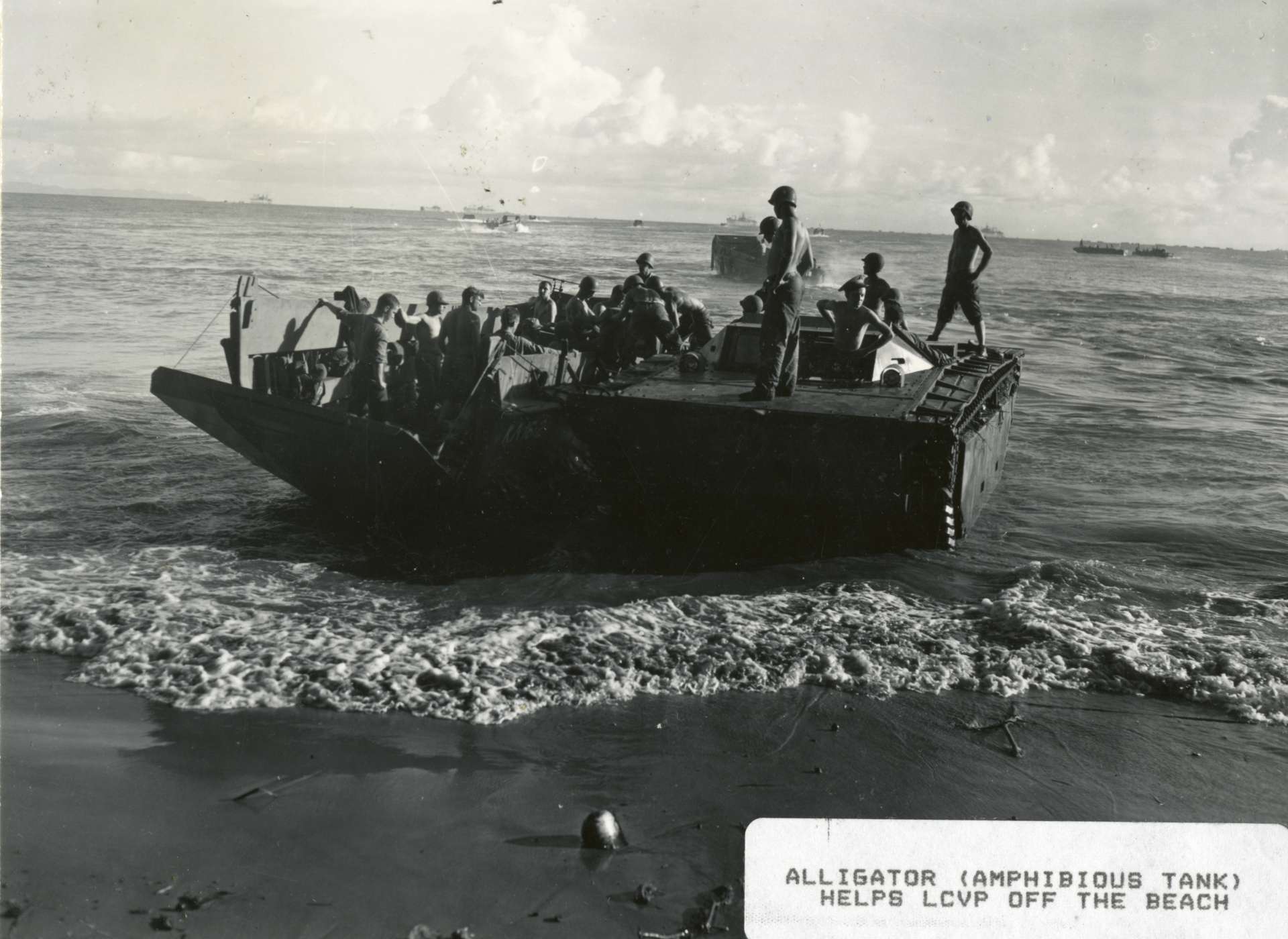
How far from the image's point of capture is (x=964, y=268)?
9961 millimetres

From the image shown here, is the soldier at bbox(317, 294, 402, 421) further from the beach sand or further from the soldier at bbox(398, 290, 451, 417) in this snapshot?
the beach sand

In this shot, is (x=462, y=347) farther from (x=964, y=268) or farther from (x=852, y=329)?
(x=964, y=268)

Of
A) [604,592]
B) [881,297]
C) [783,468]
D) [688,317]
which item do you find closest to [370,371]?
[604,592]

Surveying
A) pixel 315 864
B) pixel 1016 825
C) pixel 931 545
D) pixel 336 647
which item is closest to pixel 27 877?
pixel 315 864

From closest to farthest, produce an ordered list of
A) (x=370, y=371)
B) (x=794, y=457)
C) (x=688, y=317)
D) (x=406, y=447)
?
(x=794, y=457), (x=406, y=447), (x=370, y=371), (x=688, y=317)

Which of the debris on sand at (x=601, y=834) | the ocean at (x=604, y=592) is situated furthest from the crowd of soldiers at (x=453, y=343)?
the debris on sand at (x=601, y=834)

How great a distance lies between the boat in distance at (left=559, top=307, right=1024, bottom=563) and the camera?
7031 millimetres

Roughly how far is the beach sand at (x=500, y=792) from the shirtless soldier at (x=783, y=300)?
2.65 m

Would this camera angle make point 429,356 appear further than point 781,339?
Yes

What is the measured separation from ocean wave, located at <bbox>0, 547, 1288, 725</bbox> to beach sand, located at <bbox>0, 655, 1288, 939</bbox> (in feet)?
0.69

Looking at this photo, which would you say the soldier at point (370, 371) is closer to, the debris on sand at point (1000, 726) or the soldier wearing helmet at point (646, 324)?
the soldier wearing helmet at point (646, 324)

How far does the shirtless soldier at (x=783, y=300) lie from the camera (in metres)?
7.07
